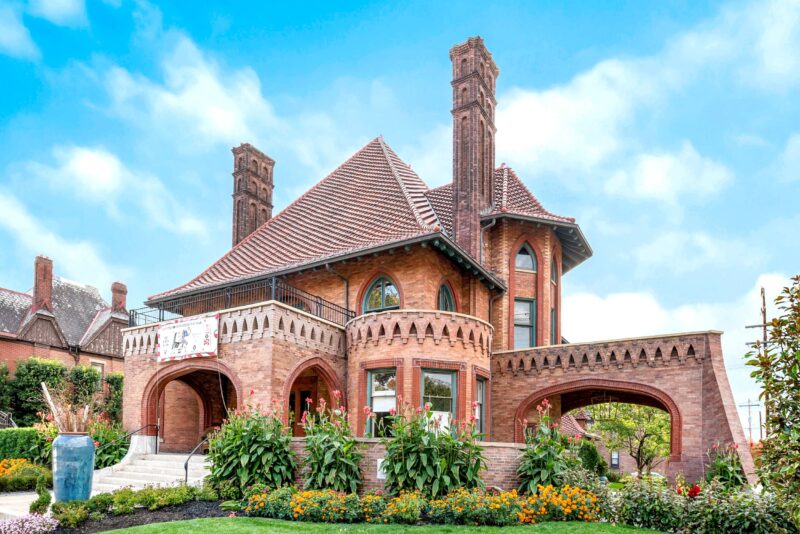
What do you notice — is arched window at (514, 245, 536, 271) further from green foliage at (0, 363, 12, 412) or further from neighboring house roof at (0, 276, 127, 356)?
neighboring house roof at (0, 276, 127, 356)

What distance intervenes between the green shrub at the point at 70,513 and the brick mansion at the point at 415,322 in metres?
5.78

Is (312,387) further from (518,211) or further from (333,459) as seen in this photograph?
(518,211)

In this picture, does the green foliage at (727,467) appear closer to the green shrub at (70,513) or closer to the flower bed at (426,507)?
the flower bed at (426,507)

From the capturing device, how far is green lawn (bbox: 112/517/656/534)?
408 inches

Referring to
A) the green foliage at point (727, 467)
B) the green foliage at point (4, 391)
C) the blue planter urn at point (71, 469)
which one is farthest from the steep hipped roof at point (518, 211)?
the green foliage at point (4, 391)

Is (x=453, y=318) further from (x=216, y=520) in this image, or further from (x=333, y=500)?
(x=216, y=520)

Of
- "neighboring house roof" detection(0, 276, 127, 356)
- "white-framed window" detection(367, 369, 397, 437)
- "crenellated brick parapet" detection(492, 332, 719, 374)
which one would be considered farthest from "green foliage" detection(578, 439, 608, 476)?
"neighboring house roof" detection(0, 276, 127, 356)

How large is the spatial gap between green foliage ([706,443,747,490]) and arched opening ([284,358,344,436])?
31.5 feet

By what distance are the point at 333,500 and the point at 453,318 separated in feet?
24.1

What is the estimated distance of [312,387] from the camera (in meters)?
21.4

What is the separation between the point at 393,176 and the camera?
80.6 ft

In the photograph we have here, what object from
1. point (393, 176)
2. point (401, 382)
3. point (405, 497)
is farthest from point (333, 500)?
point (393, 176)

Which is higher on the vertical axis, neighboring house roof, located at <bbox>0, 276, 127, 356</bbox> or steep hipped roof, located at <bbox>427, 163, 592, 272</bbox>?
steep hipped roof, located at <bbox>427, 163, 592, 272</bbox>

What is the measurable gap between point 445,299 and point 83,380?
65.6 feet
